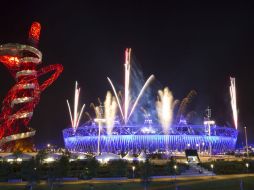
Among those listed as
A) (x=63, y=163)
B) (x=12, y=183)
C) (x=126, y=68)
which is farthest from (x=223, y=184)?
(x=126, y=68)

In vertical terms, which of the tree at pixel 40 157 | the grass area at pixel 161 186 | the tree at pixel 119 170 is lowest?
the grass area at pixel 161 186

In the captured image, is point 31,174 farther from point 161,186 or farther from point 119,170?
point 161,186

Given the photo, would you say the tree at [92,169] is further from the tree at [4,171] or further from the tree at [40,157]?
the tree at [4,171]

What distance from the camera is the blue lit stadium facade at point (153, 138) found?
112 meters

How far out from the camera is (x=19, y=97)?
196 ft

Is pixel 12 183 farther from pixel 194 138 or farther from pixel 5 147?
pixel 194 138

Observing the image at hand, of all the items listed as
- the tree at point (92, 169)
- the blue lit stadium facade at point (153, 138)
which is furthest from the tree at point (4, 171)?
the blue lit stadium facade at point (153, 138)

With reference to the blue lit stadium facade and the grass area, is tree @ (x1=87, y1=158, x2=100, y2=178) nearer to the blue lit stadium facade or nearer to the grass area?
the grass area

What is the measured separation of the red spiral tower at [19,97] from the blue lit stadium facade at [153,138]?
53.2m

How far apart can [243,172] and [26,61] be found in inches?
1565

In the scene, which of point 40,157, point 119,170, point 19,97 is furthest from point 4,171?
point 19,97

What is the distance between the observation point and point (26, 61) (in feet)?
199

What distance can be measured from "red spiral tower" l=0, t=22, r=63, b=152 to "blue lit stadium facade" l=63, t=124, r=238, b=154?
53.2 metres

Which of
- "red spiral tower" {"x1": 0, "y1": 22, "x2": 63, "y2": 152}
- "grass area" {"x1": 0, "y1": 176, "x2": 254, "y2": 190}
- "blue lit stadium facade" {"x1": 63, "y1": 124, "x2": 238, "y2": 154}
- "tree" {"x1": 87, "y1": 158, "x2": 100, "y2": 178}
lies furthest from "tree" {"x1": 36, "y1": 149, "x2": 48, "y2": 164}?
"blue lit stadium facade" {"x1": 63, "y1": 124, "x2": 238, "y2": 154}
